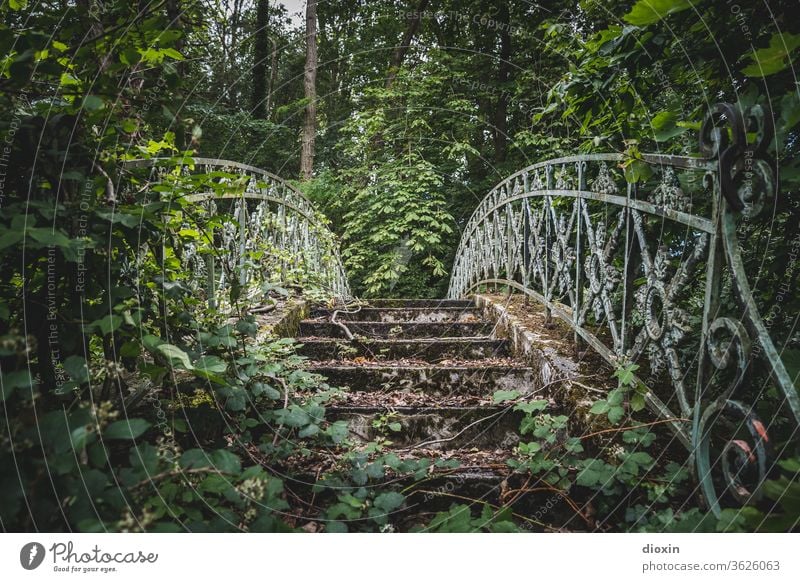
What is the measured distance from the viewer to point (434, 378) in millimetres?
2740

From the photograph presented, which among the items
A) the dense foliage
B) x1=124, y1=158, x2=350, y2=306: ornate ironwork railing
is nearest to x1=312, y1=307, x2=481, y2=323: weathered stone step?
x1=124, y1=158, x2=350, y2=306: ornate ironwork railing

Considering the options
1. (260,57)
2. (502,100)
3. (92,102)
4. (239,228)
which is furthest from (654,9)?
(260,57)

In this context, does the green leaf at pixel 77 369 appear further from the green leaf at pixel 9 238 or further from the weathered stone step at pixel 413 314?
the weathered stone step at pixel 413 314

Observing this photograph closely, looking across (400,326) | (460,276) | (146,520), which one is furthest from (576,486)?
(460,276)

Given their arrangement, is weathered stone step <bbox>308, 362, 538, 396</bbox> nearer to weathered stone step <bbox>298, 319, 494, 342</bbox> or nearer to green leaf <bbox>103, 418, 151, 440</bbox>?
weathered stone step <bbox>298, 319, 494, 342</bbox>

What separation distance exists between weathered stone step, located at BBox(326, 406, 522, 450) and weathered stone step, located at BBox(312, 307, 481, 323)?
266cm

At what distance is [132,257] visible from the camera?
1.63 m

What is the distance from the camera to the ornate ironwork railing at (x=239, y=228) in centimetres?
169

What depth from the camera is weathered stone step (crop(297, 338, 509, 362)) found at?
3.40 m

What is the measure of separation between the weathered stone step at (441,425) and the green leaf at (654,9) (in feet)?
5.76

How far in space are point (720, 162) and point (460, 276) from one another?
7.02 metres

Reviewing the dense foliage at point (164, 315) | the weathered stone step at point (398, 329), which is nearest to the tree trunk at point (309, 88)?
the weathered stone step at point (398, 329)

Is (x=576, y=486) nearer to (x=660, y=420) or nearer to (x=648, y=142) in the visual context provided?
(x=660, y=420)

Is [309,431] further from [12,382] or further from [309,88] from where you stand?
[309,88]
